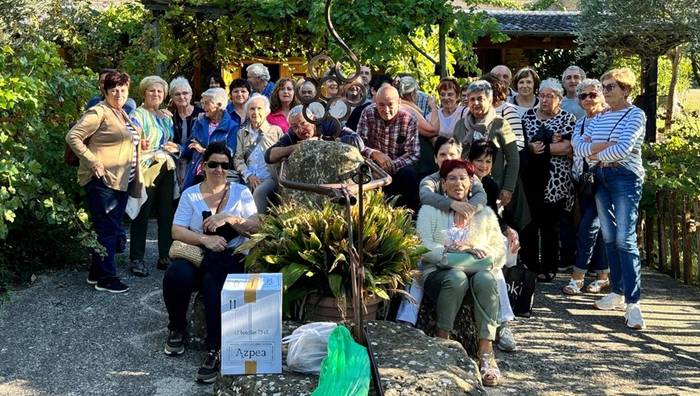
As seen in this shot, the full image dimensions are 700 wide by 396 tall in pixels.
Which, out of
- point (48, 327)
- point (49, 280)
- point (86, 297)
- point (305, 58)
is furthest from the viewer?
point (305, 58)

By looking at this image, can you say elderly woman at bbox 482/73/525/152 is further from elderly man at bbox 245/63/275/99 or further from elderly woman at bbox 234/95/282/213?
elderly man at bbox 245/63/275/99

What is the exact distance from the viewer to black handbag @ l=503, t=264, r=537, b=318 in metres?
5.51

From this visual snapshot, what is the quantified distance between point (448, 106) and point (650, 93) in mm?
7976

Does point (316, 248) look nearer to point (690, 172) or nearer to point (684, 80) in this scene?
point (690, 172)

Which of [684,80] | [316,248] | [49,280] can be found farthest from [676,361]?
[684,80]

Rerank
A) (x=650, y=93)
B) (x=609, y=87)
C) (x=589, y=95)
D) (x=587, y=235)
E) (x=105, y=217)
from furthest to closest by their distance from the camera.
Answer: (x=650, y=93), (x=587, y=235), (x=589, y=95), (x=105, y=217), (x=609, y=87)

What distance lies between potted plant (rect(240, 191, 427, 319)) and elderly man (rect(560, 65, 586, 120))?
301 centimetres

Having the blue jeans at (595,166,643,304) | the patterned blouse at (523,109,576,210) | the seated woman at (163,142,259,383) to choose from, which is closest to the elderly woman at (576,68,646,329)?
the blue jeans at (595,166,643,304)

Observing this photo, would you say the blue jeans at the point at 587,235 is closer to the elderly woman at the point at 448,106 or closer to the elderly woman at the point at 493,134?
the elderly woman at the point at 493,134

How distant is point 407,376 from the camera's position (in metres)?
3.85

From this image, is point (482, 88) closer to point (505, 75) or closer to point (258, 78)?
point (505, 75)

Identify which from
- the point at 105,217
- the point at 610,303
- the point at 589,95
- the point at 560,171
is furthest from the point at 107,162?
the point at 610,303

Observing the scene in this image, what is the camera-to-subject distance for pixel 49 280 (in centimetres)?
639

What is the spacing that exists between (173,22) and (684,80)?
1460 centimetres
